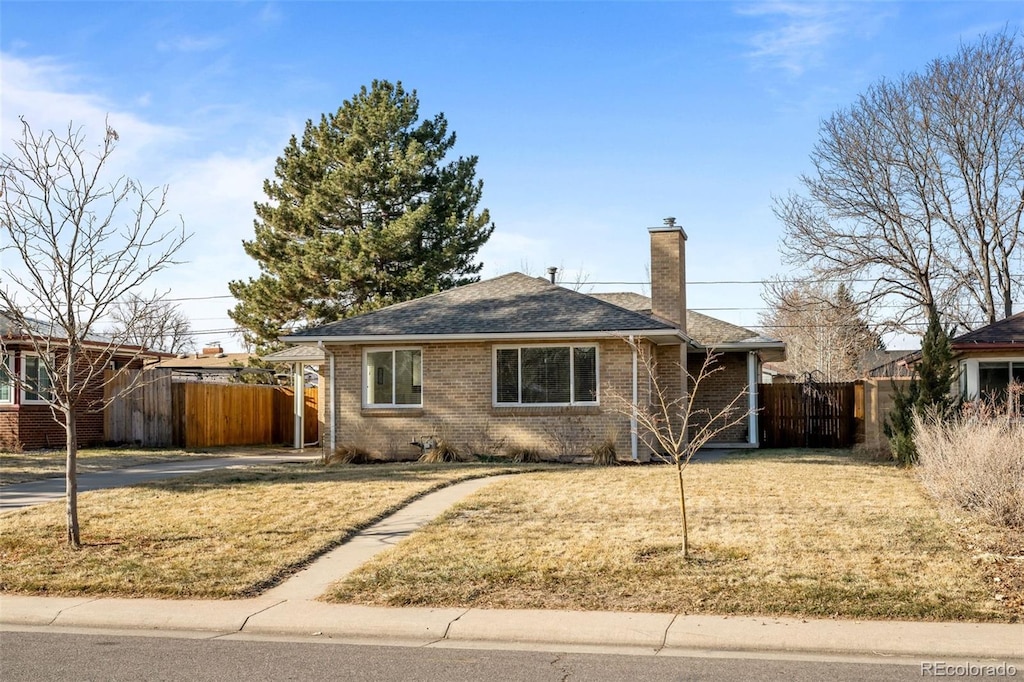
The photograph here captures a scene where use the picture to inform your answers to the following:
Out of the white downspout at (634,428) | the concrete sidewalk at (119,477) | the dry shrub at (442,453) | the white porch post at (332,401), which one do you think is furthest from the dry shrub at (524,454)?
the concrete sidewalk at (119,477)

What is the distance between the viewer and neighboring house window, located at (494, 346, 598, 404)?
1998 centimetres

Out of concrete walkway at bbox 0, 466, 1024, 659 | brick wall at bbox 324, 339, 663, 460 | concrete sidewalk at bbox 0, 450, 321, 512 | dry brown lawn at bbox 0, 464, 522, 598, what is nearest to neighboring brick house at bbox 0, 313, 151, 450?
concrete sidewalk at bbox 0, 450, 321, 512

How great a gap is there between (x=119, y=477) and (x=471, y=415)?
689 cm

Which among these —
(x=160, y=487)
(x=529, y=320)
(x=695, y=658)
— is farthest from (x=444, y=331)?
(x=695, y=658)

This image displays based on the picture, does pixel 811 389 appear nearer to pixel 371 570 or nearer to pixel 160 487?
pixel 160 487

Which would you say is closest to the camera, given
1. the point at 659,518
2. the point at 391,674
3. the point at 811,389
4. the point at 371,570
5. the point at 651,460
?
the point at 391,674

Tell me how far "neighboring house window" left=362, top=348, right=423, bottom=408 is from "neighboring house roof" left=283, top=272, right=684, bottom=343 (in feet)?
2.09

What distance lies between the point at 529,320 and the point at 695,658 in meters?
13.4

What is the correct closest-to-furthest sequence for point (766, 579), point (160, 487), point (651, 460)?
point (766, 579) < point (160, 487) < point (651, 460)

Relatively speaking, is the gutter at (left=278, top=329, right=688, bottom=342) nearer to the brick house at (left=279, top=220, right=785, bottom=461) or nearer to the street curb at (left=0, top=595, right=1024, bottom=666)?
the brick house at (left=279, top=220, right=785, bottom=461)

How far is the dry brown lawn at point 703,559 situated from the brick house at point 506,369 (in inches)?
231

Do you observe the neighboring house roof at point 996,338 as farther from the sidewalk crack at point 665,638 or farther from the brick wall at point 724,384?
the sidewalk crack at point 665,638

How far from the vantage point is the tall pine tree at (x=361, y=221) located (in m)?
33.9

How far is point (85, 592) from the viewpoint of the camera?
31.0 feet
